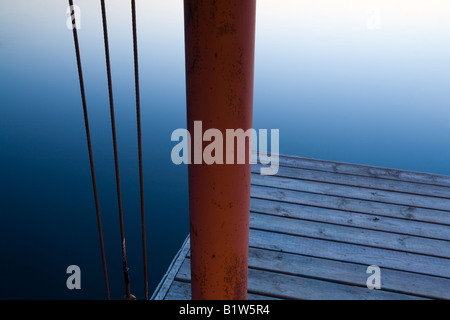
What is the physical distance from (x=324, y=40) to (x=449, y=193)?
7815 mm

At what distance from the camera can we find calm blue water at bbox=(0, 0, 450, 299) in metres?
3.12

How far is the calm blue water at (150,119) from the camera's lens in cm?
312

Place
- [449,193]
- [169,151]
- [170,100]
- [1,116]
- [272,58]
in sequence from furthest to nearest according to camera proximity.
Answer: [272,58], [170,100], [1,116], [169,151], [449,193]

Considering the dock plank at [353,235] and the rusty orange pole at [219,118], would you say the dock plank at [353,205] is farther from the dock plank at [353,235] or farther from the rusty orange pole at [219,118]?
the rusty orange pole at [219,118]

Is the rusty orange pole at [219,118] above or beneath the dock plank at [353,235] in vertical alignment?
above

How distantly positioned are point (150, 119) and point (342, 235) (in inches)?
155

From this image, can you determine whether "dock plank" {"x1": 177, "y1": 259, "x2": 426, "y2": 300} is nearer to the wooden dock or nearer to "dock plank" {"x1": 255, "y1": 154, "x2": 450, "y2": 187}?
the wooden dock

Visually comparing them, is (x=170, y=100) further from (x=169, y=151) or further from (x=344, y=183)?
(x=344, y=183)

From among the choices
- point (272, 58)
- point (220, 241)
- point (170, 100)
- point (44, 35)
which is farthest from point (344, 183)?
point (44, 35)

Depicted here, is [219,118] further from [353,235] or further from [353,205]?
[353,205]

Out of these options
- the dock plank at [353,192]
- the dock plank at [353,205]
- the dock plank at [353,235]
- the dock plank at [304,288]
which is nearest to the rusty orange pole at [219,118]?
the dock plank at [304,288]

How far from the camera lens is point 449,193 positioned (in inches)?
92.1

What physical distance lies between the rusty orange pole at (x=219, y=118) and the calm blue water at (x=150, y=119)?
1951 millimetres

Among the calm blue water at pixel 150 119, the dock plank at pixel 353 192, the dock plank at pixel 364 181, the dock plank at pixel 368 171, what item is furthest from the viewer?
the calm blue water at pixel 150 119
